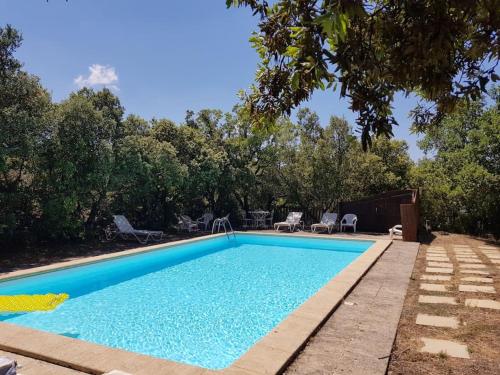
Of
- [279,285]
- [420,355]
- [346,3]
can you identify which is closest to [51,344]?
[420,355]

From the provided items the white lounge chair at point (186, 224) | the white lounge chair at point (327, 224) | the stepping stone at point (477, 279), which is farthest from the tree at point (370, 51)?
the white lounge chair at point (186, 224)

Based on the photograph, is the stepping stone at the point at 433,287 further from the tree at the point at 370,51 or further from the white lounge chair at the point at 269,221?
the white lounge chair at the point at 269,221

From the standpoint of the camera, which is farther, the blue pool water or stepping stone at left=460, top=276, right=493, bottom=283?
stepping stone at left=460, top=276, right=493, bottom=283

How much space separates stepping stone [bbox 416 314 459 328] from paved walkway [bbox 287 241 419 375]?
272 millimetres

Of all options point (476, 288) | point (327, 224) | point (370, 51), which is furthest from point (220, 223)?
point (370, 51)

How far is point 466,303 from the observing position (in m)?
5.18

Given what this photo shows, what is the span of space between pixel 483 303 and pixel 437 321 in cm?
126

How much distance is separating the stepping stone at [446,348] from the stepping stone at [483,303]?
1.62 meters

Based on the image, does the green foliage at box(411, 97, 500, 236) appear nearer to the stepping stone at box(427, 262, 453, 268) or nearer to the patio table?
the stepping stone at box(427, 262, 453, 268)

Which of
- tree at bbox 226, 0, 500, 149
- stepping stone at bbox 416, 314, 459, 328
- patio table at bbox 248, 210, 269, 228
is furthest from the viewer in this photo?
patio table at bbox 248, 210, 269, 228

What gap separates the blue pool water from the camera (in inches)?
202

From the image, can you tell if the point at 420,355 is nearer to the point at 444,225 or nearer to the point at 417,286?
the point at 417,286

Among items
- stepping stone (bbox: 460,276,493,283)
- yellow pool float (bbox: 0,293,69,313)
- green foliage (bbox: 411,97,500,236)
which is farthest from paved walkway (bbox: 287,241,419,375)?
green foliage (bbox: 411,97,500,236)

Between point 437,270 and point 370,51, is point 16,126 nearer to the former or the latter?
point 370,51
